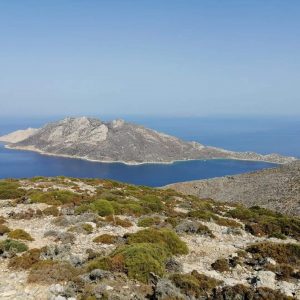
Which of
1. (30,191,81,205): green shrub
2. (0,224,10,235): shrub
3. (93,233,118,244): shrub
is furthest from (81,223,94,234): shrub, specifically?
(30,191,81,205): green shrub

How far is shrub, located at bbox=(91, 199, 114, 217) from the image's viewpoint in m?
25.2

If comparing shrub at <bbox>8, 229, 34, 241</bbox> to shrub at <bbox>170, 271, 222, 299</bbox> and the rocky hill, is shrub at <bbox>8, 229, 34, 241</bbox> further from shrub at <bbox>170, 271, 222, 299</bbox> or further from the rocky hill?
the rocky hill

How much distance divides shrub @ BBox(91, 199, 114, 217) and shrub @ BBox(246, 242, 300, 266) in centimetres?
1017

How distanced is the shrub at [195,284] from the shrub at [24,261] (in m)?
5.63

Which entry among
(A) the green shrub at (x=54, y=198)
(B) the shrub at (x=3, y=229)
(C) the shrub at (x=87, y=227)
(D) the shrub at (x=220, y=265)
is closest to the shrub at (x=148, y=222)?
(C) the shrub at (x=87, y=227)

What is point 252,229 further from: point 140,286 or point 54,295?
point 54,295

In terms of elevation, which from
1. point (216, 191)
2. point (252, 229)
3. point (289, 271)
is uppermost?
point (289, 271)

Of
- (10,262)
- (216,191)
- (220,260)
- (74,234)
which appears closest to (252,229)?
(220,260)

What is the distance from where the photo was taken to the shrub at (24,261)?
1491cm

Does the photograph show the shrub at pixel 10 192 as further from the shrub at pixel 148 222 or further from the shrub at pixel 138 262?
the shrub at pixel 138 262

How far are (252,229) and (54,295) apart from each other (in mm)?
16155

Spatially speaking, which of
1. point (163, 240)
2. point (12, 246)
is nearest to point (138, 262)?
point (163, 240)

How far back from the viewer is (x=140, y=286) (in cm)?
1310

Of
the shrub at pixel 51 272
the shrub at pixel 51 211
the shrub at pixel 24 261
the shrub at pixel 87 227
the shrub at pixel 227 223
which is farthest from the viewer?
the shrub at pixel 227 223
